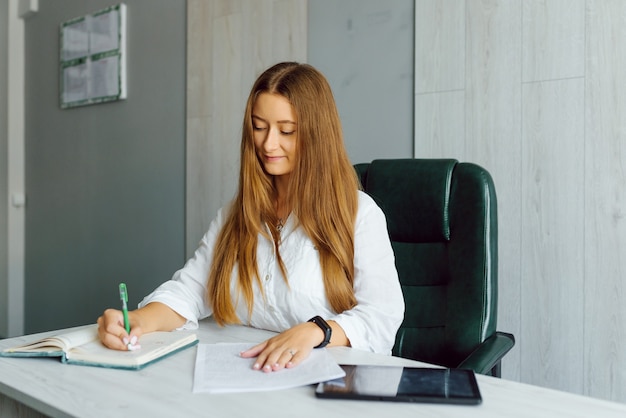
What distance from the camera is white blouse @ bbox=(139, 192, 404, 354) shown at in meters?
1.33

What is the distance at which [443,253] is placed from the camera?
1.55 metres

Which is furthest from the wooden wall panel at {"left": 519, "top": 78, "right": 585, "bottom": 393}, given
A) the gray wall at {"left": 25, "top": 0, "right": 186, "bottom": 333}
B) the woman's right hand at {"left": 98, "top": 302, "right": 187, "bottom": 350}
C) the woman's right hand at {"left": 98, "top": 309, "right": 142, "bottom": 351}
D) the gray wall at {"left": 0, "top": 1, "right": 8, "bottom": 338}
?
the gray wall at {"left": 0, "top": 1, "right": 8, "bottom": 338}

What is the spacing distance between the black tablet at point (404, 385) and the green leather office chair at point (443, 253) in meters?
0.48

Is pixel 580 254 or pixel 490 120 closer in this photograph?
pixel 580 254

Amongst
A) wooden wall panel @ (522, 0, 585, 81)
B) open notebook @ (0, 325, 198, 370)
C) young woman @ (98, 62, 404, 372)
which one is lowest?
open notebook @ (0, 325, 198, 370)

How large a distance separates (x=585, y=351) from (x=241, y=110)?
1.61 metres

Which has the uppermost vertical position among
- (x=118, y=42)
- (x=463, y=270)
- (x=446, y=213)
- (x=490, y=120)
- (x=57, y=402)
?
(x=118, y=42)

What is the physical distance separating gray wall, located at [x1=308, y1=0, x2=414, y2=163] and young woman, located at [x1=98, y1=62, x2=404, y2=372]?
675 mm

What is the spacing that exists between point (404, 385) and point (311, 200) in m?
0.64

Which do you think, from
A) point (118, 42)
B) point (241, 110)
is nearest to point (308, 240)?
point (241, 110)

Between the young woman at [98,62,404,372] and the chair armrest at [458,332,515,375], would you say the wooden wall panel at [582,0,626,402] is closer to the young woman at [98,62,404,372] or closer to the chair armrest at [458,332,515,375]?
the chair armrest at [458,332,515,375]

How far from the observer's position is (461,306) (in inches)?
58.4

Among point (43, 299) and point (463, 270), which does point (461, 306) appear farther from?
point (43, 299)

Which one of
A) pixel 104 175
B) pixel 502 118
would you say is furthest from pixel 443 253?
pixel 104 175
